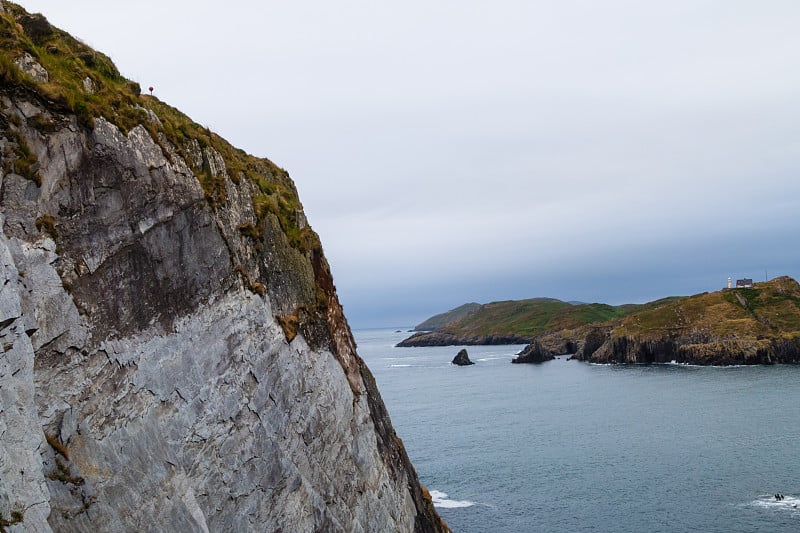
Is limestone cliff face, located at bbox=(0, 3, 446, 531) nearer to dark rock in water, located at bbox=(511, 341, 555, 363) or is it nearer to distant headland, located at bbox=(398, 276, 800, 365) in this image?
distant headland, located at bbox=(398, 276, 800, 365)

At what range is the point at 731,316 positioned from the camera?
169625 millimetres

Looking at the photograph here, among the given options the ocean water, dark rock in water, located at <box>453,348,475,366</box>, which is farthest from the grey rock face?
dark rock in water, located at <box>453,348,475,366</box>

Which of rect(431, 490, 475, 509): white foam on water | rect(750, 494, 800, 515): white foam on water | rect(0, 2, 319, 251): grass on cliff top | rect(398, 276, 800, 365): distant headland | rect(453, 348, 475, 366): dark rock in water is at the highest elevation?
rect(0, 2, 319, 251): grass on cliff top

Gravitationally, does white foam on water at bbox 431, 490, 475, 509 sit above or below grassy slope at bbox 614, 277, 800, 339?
below

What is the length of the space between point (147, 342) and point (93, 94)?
284 inches

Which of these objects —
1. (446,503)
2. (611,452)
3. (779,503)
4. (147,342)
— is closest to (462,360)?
(611,452)

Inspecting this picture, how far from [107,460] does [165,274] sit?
5.35 m

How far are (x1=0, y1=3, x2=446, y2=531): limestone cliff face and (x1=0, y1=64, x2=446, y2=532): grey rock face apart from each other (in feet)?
0.14

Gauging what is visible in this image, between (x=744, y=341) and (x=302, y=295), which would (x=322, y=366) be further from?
(x=744, y=341)

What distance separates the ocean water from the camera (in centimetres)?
4681

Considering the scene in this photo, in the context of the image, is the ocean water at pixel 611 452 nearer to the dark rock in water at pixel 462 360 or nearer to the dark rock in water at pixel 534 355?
the dark rock in water at pixel 462 360

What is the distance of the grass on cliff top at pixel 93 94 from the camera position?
15.0 meters

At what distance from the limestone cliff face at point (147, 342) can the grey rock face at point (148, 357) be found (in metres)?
0.04

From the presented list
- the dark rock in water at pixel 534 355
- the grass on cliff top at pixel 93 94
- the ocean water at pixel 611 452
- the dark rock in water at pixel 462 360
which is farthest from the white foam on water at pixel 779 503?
the dark rock in water at pixel 534 355
